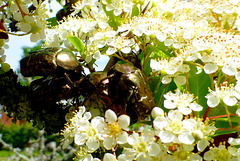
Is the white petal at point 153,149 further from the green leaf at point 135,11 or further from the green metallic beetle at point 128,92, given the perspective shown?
the green leaf at point 135,11

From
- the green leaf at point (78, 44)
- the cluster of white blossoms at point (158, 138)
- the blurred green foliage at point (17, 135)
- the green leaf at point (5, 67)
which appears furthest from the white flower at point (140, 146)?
the blurred green foliage at point (17, 135)

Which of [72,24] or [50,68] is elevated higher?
[72,24]

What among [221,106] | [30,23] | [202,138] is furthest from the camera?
[30,23]

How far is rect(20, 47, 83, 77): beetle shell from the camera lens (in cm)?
54

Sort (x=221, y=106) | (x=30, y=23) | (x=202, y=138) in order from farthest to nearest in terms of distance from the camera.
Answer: (x=30, y=23) → (x=221, y=106) → (x=202, y=138)

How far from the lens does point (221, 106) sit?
0.55 m

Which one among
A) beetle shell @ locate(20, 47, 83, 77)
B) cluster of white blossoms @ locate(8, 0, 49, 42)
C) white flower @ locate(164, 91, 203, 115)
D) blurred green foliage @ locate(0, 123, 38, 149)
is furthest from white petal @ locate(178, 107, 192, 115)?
blurred green foliage @ locate(0, 123, 38, 149)

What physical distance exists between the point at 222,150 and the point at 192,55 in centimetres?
18

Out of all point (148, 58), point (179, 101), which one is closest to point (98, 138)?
point (179, 101)

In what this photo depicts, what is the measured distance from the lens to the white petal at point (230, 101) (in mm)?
482

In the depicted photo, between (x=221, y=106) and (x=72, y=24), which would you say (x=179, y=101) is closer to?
(x=221, y=106)

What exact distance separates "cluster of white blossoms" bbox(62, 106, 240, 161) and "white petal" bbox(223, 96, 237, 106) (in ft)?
0.17

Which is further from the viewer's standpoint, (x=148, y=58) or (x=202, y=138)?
(x=148, y=58)

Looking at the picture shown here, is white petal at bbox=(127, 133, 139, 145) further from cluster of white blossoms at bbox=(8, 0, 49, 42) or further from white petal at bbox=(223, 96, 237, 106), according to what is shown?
cluster of white blossoms at bbox=(8, 0, 49, 42)
